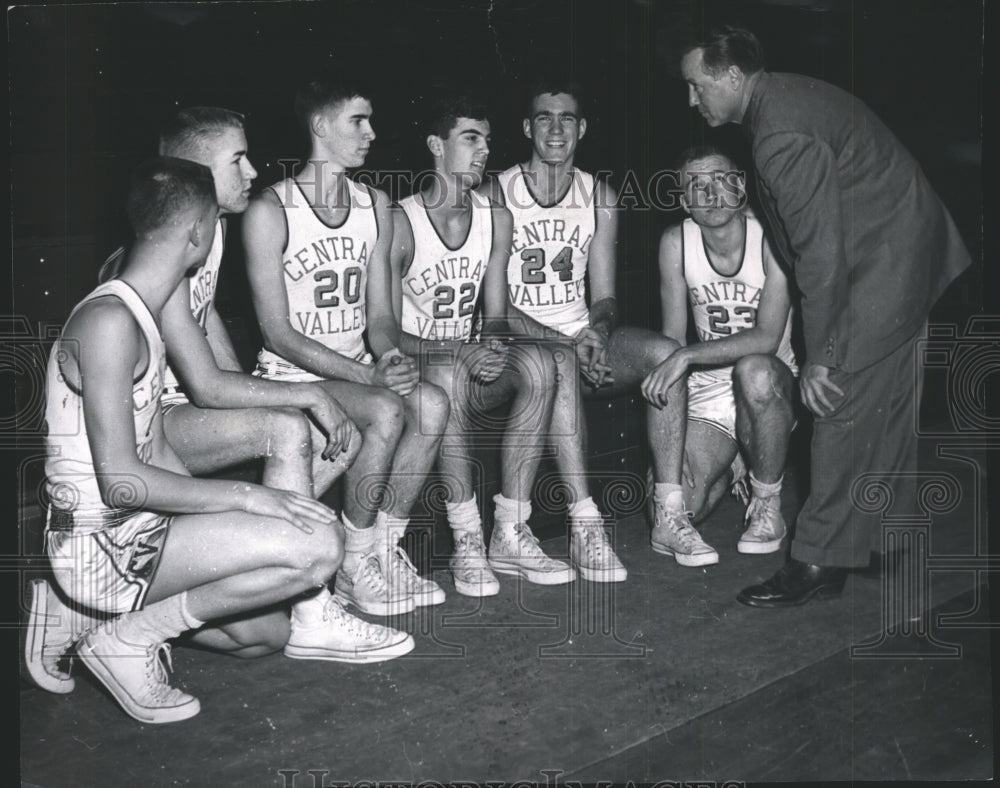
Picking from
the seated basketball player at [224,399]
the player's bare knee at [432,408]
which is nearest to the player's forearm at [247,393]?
the seated basketball player at [224,399]

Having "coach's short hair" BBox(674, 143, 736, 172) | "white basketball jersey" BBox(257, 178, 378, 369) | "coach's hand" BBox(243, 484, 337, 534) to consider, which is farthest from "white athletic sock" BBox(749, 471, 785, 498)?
"coach's hand" BBox(243, 484, 337, 534)

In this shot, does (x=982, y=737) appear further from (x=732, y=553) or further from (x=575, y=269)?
(x=575, y=269)

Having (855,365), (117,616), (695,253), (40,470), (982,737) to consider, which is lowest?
(982,737)

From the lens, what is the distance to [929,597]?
400cm

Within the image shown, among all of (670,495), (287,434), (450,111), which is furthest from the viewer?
(670,495)

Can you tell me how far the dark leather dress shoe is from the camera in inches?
154

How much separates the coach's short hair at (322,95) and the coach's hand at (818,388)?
1.68 metres

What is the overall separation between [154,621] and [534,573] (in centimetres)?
139

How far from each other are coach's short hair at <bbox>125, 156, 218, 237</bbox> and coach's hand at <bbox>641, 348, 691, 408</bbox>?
1.80 metres

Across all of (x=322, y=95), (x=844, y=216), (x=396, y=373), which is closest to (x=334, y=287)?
(x=396, y=373)

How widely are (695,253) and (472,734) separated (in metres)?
2.17

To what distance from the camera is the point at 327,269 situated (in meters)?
3.91

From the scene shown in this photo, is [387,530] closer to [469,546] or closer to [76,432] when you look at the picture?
[469,546]

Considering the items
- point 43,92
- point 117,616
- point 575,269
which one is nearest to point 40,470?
point 117,616
